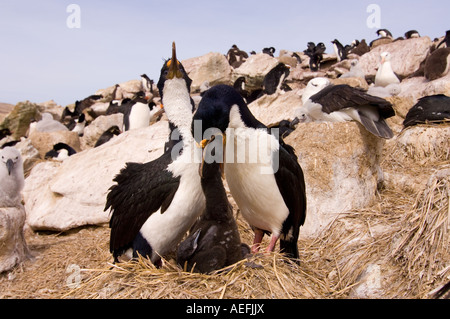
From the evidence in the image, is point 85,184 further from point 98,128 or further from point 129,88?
point 129,88

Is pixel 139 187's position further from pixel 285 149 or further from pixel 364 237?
pixel 364 237

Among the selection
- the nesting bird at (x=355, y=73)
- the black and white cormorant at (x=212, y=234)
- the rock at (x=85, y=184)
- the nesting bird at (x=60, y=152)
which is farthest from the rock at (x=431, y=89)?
the nesting bird at (x=60, y=152)

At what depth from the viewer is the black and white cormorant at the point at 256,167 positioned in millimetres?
3119

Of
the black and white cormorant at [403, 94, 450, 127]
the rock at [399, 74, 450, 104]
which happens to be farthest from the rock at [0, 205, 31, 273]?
the rock at [399, 74, 450, 104]

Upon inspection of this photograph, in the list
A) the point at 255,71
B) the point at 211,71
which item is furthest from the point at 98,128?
the point at 255,71

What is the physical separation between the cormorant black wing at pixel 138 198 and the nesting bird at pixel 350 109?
2.84m

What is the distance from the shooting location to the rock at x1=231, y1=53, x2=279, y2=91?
19.0m

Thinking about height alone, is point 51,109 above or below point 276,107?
above

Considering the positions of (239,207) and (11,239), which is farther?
(11,239)

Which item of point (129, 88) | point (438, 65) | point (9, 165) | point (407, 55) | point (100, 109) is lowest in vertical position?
point (9, 165)

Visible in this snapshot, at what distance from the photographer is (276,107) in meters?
8.77

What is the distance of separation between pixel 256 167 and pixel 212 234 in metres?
0.64

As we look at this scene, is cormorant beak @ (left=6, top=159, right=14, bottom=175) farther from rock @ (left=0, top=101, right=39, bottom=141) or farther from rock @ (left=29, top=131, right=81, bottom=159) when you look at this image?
rock @ (left=0, top=101, right=39, bottom=141)
